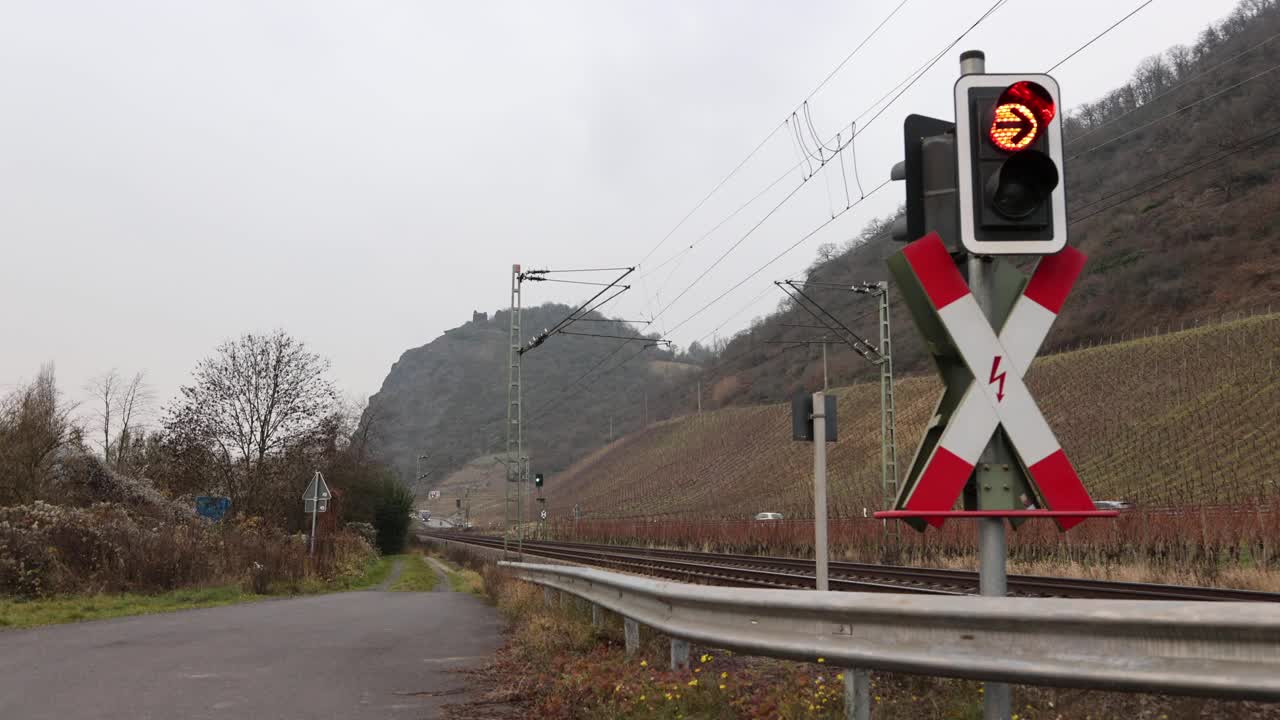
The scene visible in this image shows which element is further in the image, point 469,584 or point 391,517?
point 391,517

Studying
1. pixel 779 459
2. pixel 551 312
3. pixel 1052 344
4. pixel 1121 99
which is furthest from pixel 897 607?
pixel 551 312

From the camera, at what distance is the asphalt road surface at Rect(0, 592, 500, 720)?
23.9 ft

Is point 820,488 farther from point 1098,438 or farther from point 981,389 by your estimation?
point 1098,438

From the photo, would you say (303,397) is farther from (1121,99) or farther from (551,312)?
(551,312)

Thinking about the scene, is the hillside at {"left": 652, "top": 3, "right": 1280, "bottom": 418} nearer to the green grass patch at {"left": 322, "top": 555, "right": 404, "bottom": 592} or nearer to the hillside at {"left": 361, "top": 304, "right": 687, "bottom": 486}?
the hillside at {"left": 361, "top": 304, "right": 687, "bottom": 486}

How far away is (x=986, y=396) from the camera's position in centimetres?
398

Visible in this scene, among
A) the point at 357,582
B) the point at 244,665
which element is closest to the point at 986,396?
the point at 244,665

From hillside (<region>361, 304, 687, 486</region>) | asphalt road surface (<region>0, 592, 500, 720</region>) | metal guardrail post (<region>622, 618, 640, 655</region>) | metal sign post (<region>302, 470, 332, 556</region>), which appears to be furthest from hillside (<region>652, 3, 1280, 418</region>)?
metal guardrail post (<region>622, 618, 640, 655</region>)

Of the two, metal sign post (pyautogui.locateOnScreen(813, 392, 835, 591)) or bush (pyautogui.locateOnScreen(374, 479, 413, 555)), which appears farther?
bush (pyautogui.locateOnScreen(374, 479, 413, 555))

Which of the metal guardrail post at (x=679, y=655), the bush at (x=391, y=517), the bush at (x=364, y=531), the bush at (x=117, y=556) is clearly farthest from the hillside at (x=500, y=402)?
the metal guardrail post at (x=679, y=655)

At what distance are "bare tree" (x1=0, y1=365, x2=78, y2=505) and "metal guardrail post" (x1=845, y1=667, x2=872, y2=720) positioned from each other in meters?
27.4

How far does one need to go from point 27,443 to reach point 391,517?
2965cm

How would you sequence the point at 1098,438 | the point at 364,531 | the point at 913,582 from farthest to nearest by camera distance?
the point at 1098,438 → the point at 364,531 → the point at 913,582

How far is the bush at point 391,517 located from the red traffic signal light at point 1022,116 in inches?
2140
